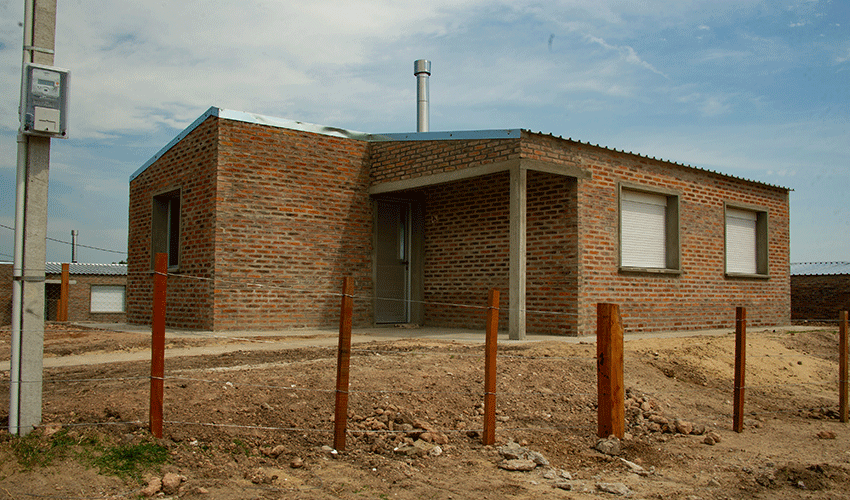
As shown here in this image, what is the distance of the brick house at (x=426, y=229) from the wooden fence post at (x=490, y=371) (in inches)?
188

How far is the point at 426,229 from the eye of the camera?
13391 mm

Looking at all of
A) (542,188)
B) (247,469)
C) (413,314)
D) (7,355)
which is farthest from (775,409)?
(7,355)

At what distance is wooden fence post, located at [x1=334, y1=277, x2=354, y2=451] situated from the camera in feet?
15.6

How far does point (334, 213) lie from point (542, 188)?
3.81 meters

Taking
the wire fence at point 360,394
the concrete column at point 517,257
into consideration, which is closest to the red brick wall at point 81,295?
the wire fence at point 360,394

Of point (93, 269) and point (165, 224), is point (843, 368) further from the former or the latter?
point (93, 269)

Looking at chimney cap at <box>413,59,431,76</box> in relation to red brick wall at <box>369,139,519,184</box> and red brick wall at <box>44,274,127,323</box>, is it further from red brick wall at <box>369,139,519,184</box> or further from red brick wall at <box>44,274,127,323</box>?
red brick wall at <box>44,274,127,323</box>

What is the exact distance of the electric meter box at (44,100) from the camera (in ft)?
14.1

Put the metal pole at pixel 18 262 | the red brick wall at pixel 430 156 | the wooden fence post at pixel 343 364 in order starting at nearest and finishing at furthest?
1. the metal pole at pixel 18 262
2. the wooden fence post at pixel 343 364
3. the red brick wall at pixel 430 156

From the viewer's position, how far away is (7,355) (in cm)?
898

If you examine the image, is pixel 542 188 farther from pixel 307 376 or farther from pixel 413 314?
pixel 307 376

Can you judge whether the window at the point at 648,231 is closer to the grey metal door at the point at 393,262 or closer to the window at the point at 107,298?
the grey metal door at the point at 393,262

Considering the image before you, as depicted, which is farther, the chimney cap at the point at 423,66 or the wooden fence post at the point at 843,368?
the chimney cap at the point at 423,66

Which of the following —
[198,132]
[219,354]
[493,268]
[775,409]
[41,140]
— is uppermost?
[198,132]
